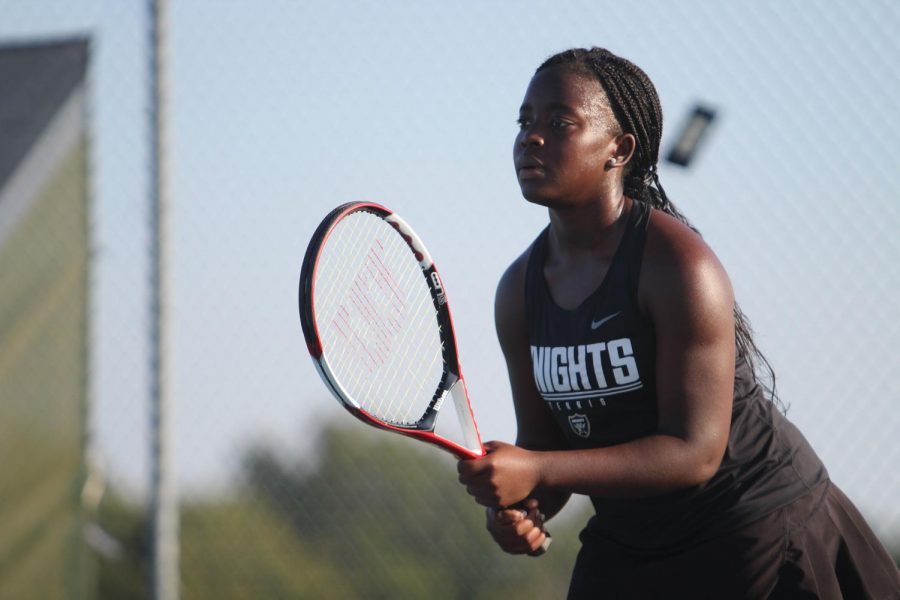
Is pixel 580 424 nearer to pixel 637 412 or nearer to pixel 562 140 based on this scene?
pixel 637 412

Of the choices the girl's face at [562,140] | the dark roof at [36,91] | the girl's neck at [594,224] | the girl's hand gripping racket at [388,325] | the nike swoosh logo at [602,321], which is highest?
the girl's face at [562,140]

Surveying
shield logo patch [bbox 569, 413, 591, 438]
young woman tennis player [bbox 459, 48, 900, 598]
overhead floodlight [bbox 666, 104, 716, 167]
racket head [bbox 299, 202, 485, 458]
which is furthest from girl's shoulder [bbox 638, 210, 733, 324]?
overhead floodlight [bbox 666, 104, 716, 167]

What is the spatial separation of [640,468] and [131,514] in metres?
2.59

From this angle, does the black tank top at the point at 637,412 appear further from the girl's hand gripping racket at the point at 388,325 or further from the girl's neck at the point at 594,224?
the girl's hand gripping racket at the point at 388,325

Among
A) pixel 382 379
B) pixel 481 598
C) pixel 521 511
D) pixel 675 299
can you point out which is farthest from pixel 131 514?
pixel 675 299

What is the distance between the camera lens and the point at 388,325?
8.39ft

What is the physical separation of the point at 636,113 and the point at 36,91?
2590mm

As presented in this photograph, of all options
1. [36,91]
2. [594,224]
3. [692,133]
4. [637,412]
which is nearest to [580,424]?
[637,412]

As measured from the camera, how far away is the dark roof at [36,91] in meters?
4.38

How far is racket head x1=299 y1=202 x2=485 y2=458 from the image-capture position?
2348mm

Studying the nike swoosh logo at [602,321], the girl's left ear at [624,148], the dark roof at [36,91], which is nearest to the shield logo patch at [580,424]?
the nike swoosh logo at [602,321]

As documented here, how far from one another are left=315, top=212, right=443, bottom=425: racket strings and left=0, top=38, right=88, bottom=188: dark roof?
7.44 ft

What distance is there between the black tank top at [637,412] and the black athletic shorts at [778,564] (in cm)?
3

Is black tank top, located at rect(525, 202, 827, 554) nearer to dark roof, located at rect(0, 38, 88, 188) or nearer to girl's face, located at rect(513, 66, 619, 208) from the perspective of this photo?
girl's face, located at rect(513, 66, 619, 208)
